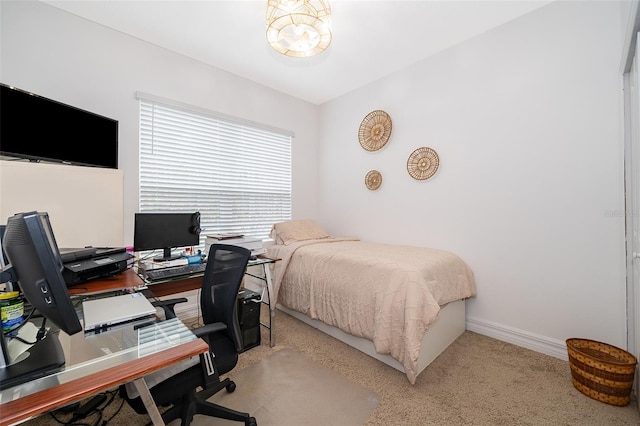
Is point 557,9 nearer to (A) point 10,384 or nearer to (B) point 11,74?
(A) point 10,384

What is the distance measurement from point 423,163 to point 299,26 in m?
1.88

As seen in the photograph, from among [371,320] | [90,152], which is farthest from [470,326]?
[90,152]

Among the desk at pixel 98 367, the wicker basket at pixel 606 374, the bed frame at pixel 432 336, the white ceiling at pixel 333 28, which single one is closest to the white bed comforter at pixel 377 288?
the bed frame at pixel 432 336

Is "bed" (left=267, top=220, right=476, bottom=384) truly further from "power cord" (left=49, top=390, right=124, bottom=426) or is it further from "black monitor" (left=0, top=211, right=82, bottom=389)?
"black monitor" (left=0, top=211, right=82, bottom=389)

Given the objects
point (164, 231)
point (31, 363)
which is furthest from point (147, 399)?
point (164, 231)

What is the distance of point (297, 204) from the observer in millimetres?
4004

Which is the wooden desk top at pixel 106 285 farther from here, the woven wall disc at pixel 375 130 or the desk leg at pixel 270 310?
the woven wall disc at pixel 375 130

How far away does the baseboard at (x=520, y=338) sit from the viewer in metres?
2.12

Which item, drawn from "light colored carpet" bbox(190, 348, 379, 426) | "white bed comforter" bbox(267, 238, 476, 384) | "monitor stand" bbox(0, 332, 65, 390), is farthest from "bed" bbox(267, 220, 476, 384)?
"monitor stand" bbox(0, 332, 65, 390)

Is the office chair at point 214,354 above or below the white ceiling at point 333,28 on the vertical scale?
below

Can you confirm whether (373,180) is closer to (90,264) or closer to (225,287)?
(225,287)

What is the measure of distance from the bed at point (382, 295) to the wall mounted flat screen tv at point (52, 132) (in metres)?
1.86

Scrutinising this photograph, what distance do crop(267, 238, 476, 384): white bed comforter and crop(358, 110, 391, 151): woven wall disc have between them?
1462 millimetres

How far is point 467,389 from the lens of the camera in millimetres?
1737
